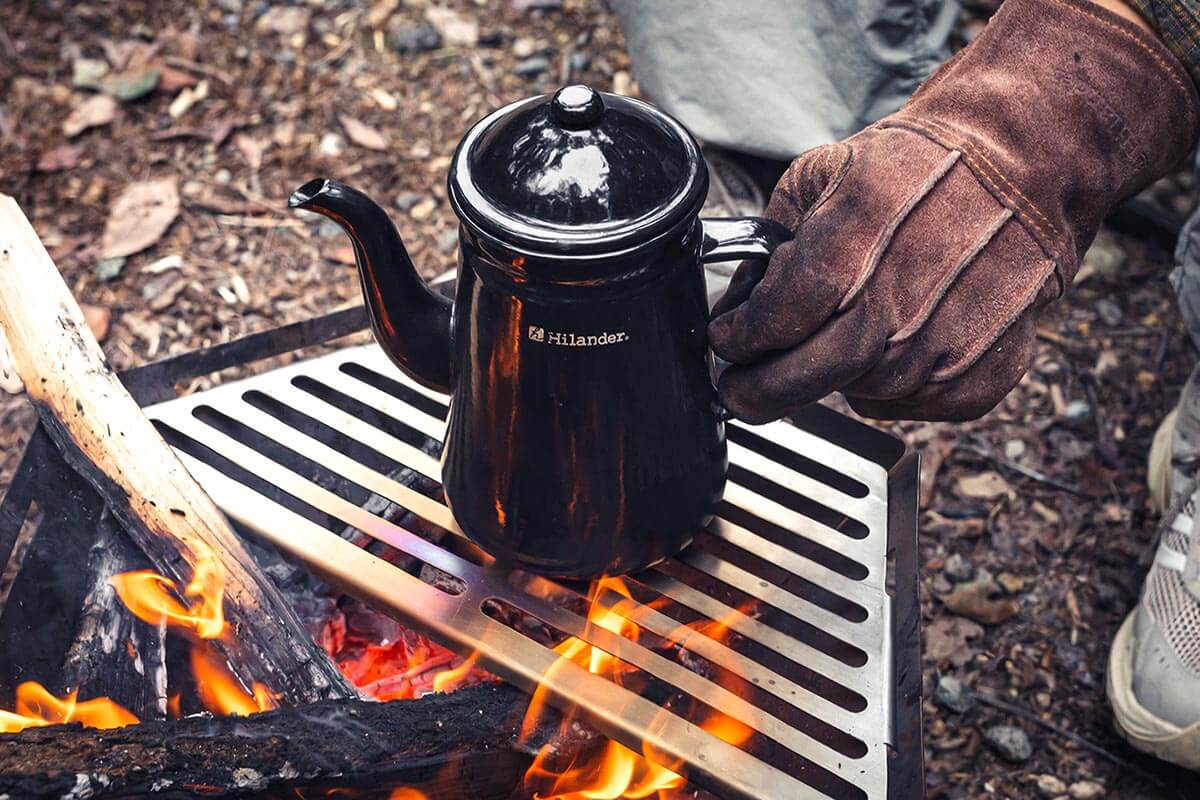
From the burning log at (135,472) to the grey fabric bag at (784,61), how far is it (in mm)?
1285

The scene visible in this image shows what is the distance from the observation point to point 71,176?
2674mm

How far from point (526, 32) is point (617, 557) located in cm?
213

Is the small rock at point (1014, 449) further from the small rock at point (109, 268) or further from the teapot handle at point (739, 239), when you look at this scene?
the small rock at point (109, 268)

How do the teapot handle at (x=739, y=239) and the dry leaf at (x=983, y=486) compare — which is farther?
the dry leaf at (x=983, y=486)

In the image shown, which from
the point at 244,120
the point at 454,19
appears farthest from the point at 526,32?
the point at 244,120

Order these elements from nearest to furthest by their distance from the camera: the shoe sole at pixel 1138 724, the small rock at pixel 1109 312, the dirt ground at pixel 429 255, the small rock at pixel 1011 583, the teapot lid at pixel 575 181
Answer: the teapot lid at pixel 575 181, the shoe sole at pixel 1138 724, the dirt ground at pixel 429 255, the small rock at pixel 1011 583, the small rock at pixel 1109 312

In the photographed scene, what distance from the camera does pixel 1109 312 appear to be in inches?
97.7

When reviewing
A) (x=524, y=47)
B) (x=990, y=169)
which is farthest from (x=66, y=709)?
(x=524, y=47)

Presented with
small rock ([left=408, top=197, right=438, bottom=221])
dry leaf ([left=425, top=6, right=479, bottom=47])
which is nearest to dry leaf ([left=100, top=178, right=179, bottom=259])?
small rock ([left=408, top=197, right=438, bottom=221])

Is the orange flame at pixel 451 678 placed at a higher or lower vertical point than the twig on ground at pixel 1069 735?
higher

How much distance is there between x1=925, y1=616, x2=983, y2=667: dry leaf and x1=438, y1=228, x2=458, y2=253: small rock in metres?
1.30

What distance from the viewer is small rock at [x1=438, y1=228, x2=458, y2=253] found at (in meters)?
2.59

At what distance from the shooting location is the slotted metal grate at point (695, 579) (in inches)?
49.6

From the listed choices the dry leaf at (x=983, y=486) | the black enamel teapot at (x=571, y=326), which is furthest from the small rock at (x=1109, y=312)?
the black enamel teapot at (x=571, y=326)
